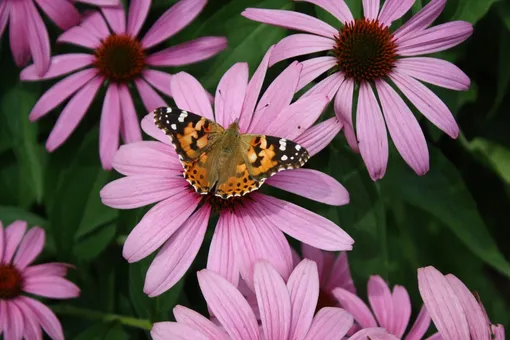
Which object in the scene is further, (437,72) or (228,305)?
(437,72)

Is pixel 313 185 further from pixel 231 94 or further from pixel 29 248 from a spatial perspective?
pixel 29 248

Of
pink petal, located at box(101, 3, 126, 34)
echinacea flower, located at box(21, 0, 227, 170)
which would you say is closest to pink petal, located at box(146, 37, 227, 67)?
echinacea flower, located at box(21, 0, 227, 170)

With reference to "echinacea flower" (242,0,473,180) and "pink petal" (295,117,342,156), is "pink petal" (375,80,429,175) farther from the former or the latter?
"pink petal" (295,117,342,156)

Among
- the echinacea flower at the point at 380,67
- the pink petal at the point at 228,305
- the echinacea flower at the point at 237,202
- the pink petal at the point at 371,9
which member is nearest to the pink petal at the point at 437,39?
the echinacea flower at the point at 380,67

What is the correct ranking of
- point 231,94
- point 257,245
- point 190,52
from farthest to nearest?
→ point 190,52, point 231,94, point 257,245

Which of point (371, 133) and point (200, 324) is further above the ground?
point (371, 133)

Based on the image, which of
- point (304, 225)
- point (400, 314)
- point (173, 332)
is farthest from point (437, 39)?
point (173, 332)

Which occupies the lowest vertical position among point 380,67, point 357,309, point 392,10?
point 357,309
